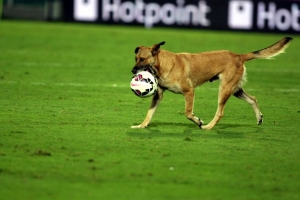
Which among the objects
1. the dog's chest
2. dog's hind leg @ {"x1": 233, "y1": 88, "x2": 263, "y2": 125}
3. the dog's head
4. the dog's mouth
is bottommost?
dog's hind leg @ {"x1": 233, "y1": 88, "x2": 263, "y2": 125}

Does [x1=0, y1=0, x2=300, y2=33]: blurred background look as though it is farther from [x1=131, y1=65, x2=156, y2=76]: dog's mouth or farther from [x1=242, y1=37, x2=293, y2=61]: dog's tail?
[x1=131, y1=65, x2=156, y2=76]: dog's mouth

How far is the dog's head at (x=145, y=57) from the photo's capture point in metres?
12.7

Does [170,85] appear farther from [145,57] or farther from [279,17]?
[279,17]

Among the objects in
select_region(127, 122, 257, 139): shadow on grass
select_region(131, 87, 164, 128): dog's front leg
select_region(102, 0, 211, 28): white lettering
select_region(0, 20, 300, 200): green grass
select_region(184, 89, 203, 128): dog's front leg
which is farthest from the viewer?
select_region(102, 0, 211, 28): white lettering

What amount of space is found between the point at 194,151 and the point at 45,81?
29.2 feet

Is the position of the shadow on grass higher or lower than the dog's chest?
lower

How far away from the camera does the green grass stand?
Answer: 9.16m

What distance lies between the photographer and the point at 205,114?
15.1m

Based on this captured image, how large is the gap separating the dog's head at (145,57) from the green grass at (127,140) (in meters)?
0.99

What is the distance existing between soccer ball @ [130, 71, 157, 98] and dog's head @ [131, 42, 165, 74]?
0.09 meters

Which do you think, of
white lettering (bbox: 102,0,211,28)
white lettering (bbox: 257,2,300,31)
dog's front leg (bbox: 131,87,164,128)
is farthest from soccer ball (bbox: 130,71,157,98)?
white lettering (bbox: 102,0,211,28)

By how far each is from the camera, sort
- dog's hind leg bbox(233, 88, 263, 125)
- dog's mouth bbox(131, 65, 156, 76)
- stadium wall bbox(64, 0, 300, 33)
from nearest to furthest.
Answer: dog's mouth bbox(131, 65, 156, 76), dog's hind leg bbox(233, 88, 263, 125), stadium wall bbox(64, 0, 300, 33)

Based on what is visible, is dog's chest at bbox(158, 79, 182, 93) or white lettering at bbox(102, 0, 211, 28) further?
white lettering at bbox(102, 0, 211, 28)

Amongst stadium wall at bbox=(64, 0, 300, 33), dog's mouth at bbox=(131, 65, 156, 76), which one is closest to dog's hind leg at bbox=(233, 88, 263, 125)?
dog's mouth at bbox=(131, 65, 156, 76)
